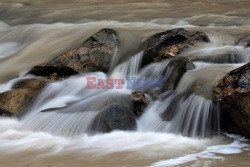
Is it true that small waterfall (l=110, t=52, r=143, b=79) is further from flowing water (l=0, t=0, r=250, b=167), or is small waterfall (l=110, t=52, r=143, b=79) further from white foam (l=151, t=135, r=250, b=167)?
white foam (l=151, t=135, r=250, b=167)

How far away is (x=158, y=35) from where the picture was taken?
25.4ft

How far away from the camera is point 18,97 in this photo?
7.05 meters

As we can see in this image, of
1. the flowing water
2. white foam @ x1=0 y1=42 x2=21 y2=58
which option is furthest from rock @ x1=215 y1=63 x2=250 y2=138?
white foam @ x1=0 y1=42 x2=21 y2=58

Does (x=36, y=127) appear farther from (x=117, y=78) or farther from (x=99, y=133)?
(x=117, y=78)

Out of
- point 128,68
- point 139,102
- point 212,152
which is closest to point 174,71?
point 139,102

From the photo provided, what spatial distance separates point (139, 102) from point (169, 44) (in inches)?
63.1

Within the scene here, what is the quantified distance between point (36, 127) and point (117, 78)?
5.58ft

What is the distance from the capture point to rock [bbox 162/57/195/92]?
6.44 m

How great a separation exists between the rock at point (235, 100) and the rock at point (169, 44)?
161 centimetres

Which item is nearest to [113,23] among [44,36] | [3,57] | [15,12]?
[44,36]

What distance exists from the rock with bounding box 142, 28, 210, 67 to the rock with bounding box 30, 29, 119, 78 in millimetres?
685

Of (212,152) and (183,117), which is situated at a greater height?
(183,117)

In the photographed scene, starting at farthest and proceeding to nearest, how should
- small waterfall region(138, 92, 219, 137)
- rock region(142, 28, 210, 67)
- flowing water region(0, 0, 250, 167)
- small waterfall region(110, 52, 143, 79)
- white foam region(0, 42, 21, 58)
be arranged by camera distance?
1. white foam region(0, 42, 21, 58)
2. small waterfall region(110, 52, 143, 79)
3. rock region(142, 28, 210, 67)
4. small waterfall region(138, 92, 219, 137)
5. flowing water region(0, 0, 250, 167)

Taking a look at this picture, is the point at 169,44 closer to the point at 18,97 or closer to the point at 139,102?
the point at 139,102
